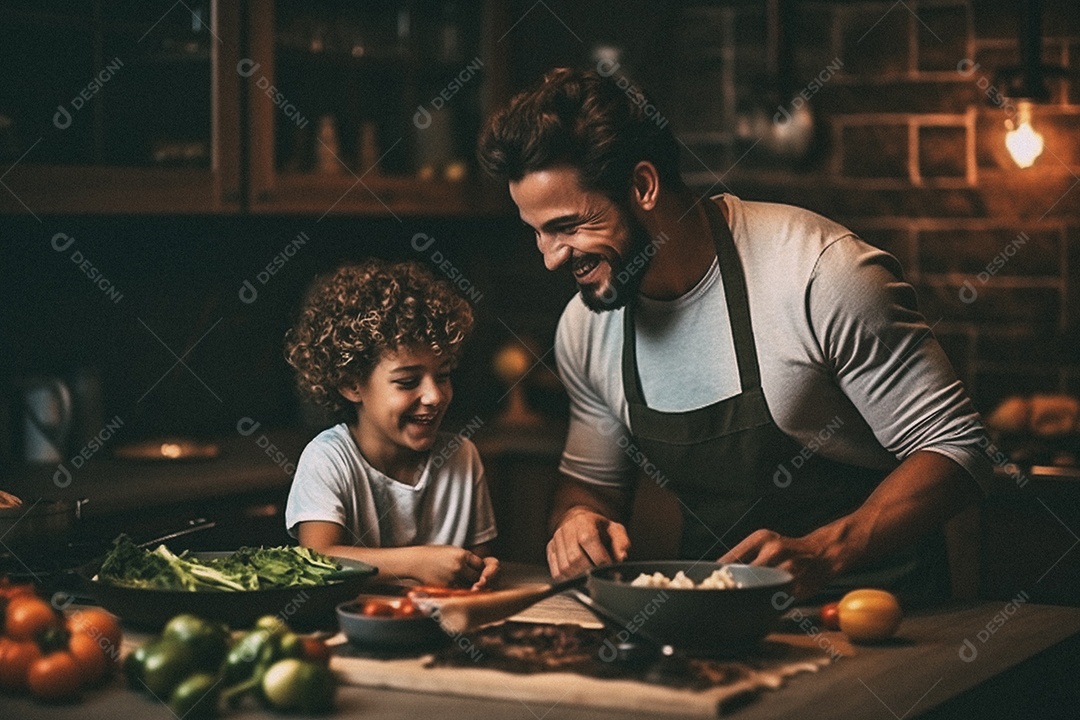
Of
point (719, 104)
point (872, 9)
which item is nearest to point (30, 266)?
point (719, 104)

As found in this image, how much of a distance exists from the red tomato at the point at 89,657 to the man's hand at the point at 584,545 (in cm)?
68

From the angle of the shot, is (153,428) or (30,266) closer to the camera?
(30,266)

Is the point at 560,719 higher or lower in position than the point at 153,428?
lower

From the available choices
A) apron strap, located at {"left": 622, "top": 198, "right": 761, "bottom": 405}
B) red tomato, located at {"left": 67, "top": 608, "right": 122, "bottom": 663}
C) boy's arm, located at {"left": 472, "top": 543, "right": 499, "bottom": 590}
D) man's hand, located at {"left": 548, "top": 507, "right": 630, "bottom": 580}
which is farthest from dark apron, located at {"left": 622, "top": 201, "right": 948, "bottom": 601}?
red tomato, located at {"left": 67, "top": 608, "right": 122, "bottom": 663}

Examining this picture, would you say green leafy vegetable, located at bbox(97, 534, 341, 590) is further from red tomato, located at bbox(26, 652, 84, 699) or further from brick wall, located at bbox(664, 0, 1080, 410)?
brick wall, located at bbox(664, 0, 1080, 410)

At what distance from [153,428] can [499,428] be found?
94 centimetres

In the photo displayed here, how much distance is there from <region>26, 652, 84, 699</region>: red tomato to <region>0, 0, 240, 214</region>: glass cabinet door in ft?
5.70

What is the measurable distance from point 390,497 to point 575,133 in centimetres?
64

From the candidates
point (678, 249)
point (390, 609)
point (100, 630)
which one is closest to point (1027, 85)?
point (678, 249)

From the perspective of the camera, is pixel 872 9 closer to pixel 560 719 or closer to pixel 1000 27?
pixel 1000 27

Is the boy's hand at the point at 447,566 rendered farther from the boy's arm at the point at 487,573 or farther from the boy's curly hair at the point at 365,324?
the boy's curly hair at the point at 365,324

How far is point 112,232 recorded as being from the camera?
3.78 meters

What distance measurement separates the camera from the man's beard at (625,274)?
229cm

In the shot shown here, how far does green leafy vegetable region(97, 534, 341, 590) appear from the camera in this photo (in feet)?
6.01
